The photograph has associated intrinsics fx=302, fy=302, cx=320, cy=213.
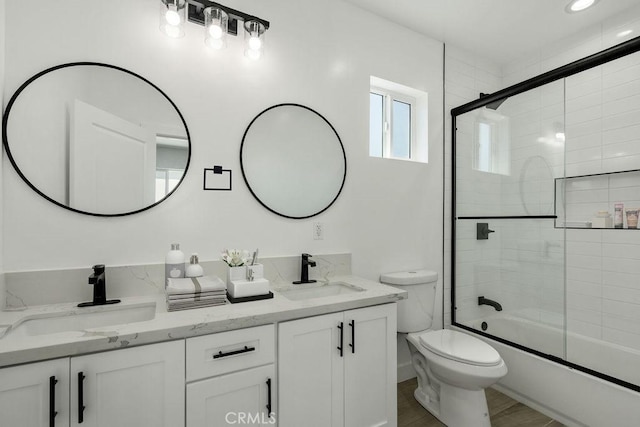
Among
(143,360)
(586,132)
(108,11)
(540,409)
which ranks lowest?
(540,409)

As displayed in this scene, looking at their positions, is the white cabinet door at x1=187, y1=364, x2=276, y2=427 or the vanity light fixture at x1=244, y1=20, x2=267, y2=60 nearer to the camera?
the white cabinet door at x1=187, y1=364, x2=276, y2=427

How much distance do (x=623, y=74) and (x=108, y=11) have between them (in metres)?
2.95

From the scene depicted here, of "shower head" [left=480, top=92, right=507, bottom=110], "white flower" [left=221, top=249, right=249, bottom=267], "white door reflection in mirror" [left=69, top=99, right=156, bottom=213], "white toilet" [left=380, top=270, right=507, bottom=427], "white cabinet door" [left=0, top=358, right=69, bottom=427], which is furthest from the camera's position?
"shower head" [left=480, top=92, right=507, bottom=110]

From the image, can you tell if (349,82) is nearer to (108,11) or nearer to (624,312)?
(108,11)

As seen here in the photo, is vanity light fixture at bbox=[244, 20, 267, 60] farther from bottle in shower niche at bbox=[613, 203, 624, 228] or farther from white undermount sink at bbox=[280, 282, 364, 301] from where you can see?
bottle in shower niche at bbox=[613, 203, 624, 228]

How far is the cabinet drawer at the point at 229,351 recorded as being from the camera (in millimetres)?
1093

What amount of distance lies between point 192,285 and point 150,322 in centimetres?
21

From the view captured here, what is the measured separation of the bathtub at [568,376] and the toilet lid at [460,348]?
494 mm

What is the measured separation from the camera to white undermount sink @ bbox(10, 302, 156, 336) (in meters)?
1.14

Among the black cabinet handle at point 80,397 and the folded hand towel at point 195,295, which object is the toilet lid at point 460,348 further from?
the black cabinet handle at point 80,397

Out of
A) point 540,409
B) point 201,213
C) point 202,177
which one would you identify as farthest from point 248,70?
point 540,409

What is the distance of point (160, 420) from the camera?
104 cm

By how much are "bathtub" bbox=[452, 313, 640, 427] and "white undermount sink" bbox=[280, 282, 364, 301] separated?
129 cm

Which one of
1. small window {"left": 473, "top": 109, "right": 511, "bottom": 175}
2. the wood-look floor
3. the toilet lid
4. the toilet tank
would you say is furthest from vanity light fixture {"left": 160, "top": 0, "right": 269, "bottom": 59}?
the wood-look floor
